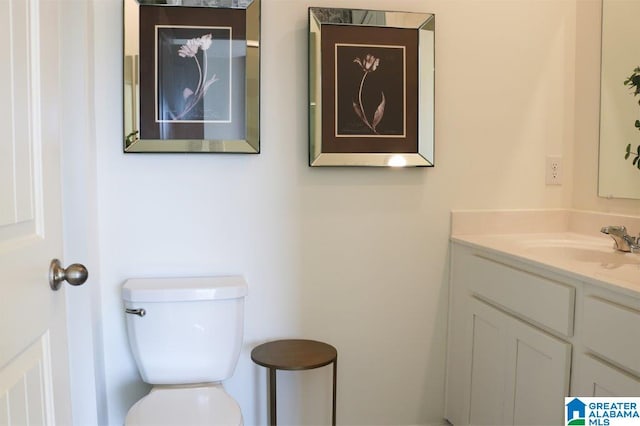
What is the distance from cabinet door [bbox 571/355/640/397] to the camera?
127cm

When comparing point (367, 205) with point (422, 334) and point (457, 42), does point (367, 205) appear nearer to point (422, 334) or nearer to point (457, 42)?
point (422, 334)

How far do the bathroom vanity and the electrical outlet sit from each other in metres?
0.16

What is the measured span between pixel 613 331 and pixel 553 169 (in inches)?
42.8

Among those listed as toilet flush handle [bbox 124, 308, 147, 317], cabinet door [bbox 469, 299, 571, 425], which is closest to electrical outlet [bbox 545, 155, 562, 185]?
cabinet door [bbox 469, 299, 571, 425]

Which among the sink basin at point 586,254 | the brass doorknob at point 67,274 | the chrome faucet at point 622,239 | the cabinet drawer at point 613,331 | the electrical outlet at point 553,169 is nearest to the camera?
the brass doorknob at point 67,274

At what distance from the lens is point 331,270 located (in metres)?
2.10

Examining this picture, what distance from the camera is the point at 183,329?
1.79m

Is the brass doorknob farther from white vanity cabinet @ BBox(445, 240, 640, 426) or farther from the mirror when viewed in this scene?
the mirror

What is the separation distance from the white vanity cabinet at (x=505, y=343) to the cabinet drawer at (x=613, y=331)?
7 cm

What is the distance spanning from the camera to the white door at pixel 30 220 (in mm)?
873

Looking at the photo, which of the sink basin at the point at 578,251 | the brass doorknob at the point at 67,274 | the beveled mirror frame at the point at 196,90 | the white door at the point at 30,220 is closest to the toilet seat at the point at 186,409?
the white door at the point at 30,220

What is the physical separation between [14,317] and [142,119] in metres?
1.13

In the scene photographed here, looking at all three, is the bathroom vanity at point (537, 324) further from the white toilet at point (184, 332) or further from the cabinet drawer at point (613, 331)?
the white toilet at point (184, 332)

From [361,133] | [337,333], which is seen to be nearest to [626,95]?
[361,133]
